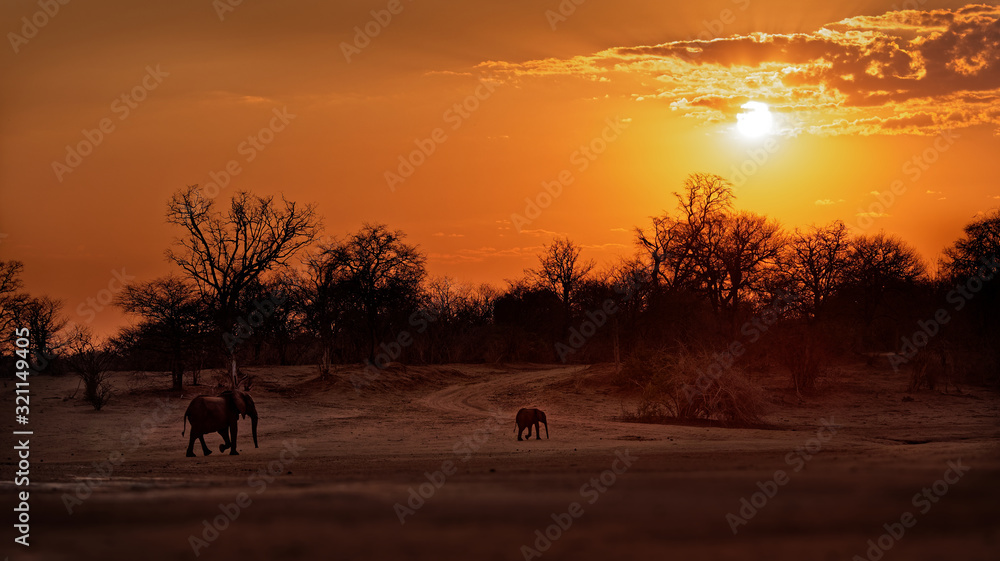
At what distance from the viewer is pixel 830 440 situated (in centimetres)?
2255

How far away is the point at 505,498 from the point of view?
33.3 feet

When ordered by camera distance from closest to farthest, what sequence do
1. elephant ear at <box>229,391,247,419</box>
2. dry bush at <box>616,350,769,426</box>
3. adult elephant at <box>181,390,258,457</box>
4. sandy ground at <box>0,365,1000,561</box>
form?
sandy ground at <box>0,365,1000,561</box>
adult elephant at <box>181,390,258,457</box>
elephant ear at <box>229,391,247,419</box>
dry bush at <box>616,350,769,426</box>

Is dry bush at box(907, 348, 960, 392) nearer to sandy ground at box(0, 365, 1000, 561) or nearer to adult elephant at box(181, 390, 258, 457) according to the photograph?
sandy ground at box(0, 365, 1000, 561)

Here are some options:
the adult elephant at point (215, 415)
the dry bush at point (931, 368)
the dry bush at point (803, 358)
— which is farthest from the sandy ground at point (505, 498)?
the dry bush at point (931, 368)

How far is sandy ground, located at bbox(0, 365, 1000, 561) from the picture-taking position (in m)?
7.99

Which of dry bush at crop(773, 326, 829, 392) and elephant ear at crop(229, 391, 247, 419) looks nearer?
elephant ear at crop(229, 391, 247, 419)

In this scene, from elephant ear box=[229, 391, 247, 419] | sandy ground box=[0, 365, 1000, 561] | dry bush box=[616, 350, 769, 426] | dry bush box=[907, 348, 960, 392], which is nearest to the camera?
sandy ground box=[0, 365, 1000, 561]

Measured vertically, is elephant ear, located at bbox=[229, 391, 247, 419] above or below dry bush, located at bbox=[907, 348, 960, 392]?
above

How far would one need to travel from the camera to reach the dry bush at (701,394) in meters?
28.8

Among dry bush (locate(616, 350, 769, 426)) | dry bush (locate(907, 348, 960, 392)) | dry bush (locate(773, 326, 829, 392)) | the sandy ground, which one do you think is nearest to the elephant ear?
the sandy ground

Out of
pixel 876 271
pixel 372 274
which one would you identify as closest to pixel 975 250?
pixel 876 271

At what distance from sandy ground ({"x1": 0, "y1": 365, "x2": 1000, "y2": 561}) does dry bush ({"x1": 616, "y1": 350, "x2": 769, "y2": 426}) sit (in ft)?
14.6

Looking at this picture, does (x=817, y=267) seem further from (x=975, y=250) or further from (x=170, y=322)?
(x=170, y=322)

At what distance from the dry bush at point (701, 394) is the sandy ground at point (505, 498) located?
14.6 ft
